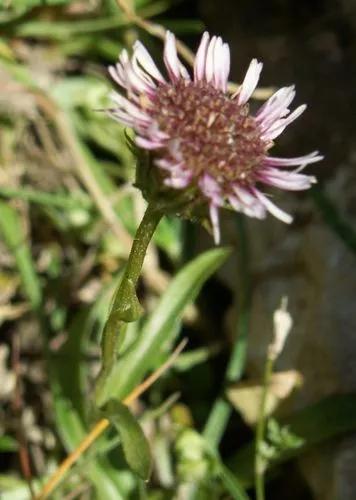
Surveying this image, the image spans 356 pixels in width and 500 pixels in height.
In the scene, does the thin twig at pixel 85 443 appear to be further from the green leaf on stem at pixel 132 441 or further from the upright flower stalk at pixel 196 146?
the upright flower stalk at pixel 196 146

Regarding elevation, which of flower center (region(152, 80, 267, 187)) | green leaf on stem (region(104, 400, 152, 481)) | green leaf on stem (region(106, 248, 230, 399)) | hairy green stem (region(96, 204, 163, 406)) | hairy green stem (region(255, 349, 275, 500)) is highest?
flower center (region(152, 80, 267, 187))

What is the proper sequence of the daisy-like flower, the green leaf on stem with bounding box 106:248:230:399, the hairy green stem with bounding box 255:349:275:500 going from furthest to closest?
the green leaf on stem with bounding box 106:248:230:399
the hairy green stem with bounding box 255:349:275:500
the daisy-like flower

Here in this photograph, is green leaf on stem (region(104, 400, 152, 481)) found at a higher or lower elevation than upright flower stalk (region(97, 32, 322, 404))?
lower

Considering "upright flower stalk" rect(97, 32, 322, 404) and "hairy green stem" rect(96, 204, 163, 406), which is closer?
"upright flower stalk" rect(97, 32, 322, 404)

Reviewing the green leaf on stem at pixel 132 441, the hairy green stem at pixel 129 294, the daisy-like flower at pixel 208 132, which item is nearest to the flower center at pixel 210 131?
the daisy-like flower at pixel 208 132

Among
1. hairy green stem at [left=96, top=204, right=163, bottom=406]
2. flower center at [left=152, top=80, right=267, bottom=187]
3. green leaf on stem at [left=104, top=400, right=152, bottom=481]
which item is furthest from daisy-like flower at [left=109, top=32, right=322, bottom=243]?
green leaf on stem at [left=104, top=400, right=152, bottom=481]

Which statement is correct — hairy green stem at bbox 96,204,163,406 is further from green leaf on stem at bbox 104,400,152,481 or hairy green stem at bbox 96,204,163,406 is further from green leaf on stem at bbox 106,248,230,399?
green leaf on stem at bbox 106,248,230,399
